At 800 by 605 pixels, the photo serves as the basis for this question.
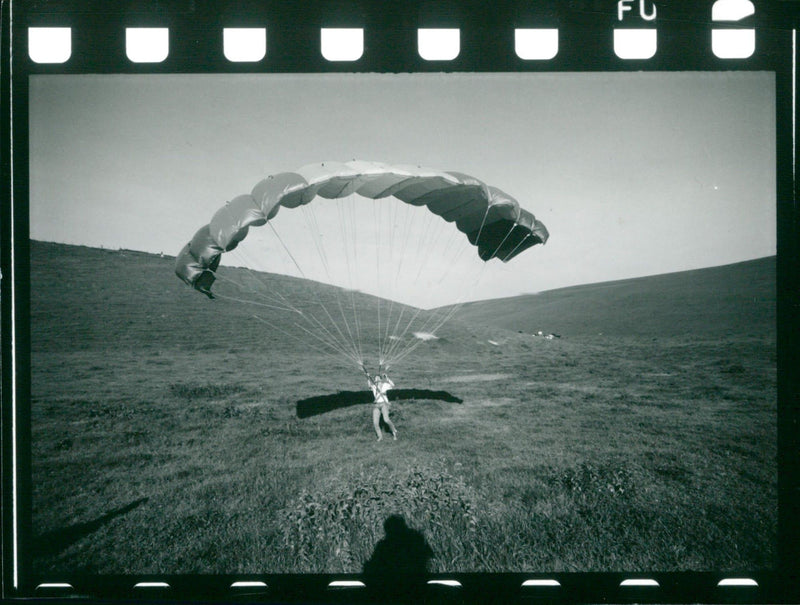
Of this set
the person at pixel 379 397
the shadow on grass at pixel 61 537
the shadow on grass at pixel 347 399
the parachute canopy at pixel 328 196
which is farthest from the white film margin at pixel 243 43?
the shadow on grass at pixel 347 399

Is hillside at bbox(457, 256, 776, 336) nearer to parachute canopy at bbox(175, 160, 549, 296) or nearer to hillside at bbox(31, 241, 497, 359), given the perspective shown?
parachute canopy at bbox(175, 160, 549, 296)

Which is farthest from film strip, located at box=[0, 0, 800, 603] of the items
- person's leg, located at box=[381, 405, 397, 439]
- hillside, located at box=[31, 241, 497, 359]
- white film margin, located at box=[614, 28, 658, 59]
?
hillside, located at box=[31, 241, 497, 359]

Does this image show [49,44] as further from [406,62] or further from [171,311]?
[171,311]

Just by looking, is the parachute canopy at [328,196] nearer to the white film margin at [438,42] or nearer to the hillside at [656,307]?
the white film margin at [438,42]

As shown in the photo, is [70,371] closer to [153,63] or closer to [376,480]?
[376,480]

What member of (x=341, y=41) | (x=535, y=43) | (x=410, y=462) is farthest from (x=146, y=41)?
(x=410, y=462)

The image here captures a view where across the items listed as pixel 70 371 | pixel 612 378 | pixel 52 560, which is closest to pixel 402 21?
pixel 52 560

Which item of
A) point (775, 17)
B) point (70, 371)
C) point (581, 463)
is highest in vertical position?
point (775, 17)
